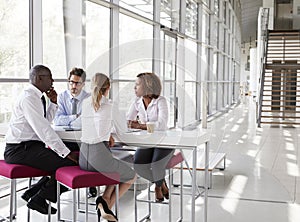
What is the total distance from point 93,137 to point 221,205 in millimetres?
1760

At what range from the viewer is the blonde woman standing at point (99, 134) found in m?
3.14

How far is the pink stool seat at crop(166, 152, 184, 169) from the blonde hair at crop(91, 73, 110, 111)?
0.89 meters

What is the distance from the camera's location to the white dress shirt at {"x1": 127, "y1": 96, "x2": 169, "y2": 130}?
3904 millimetres

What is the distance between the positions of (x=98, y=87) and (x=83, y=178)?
0.65 m

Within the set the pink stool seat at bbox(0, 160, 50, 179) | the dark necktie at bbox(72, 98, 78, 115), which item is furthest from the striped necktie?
the pink stool seat at bbox(0, 160, 50, 179)

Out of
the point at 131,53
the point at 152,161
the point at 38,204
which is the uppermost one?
the point at 131,53

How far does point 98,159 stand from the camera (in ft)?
10.3

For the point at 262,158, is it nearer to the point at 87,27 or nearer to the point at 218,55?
the point at 87,27

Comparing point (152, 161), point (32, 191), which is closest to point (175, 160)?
point (152, 161)

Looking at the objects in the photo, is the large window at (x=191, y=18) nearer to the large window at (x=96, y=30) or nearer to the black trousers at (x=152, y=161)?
the large window at (x=96, y=30)

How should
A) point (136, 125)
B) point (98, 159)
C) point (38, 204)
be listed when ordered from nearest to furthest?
point (98, 159) < point (38, 204) < point (136, 125)

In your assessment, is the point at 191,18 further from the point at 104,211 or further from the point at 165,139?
the point at 104,211

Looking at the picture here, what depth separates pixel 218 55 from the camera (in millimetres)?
16891

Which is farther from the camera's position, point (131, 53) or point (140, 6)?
point (140, 6)
